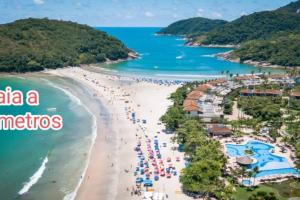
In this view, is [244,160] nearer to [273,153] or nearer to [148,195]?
[273,153]

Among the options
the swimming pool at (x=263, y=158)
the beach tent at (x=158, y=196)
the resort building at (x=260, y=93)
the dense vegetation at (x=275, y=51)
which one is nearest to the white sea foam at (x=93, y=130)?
the beach tent at (x=158, y=196)

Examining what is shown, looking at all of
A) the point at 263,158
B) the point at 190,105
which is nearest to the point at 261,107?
the point at 190,105

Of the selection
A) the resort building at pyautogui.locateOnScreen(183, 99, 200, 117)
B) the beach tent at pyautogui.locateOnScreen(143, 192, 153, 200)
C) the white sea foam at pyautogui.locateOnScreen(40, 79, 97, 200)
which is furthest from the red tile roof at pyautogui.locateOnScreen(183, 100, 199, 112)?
the beach tent at pyautogui.locateOnScreen(143, 192, 153, 200)

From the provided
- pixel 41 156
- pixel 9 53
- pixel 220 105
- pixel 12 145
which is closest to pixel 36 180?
pixel 41 156

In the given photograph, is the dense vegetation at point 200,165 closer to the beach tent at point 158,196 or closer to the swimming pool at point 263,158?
the beach tent at point 158,196

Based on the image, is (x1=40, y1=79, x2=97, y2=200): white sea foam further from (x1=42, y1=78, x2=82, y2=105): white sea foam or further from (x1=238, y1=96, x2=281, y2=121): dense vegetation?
(x1=238, y1=96, x2=281, y2=121): dense vegetation

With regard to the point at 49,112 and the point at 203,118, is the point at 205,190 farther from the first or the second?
the point at 49,112
